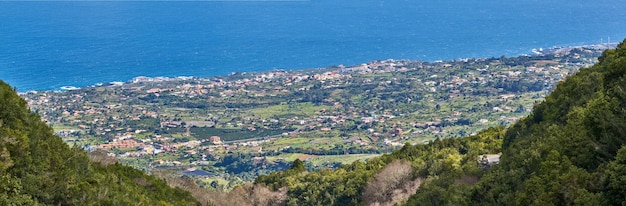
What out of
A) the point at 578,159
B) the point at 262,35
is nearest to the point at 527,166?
the point at 578,159

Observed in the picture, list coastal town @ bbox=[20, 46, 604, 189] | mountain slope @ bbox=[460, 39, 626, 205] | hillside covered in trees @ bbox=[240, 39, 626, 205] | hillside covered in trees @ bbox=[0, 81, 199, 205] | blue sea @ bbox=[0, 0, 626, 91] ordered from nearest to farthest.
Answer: mountain slope @ bbox=[460, 39, 626, 205]
hillside covered in trees @ bbox=[240, 39, 626, 205]
hillside covered in trees @ bbox=[0, 81, 199, 205]
coastal town @ bbox=[20, 46, 604, 189]
blue sea @ bbox=[0, 0, 626, 91]

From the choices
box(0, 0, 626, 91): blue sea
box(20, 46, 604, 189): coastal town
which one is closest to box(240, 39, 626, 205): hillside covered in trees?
box(20, 46, 604, 189): coastal town

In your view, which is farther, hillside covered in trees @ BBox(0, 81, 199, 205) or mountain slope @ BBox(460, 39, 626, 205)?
hillside covered in trees @ BBox(0, 81, 199, 205)

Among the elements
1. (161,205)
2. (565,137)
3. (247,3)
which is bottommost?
(161,205)

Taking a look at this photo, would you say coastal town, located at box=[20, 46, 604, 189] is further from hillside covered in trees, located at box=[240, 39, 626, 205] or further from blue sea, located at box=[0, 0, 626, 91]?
hillside covered in trees, located at box=[240, 39, 626, 205]

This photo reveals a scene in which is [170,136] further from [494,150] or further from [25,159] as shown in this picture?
[25,159]

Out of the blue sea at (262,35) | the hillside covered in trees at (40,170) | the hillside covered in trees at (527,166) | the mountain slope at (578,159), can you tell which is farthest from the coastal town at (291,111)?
the mountain slope at (578,159)

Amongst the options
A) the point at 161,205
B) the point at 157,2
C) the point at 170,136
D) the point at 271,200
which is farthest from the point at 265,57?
the point at 157,2
